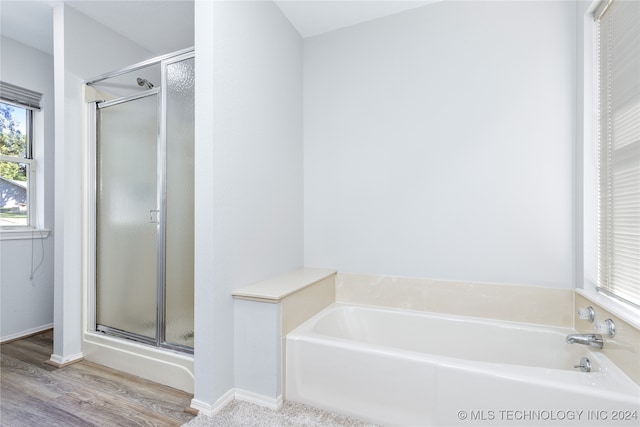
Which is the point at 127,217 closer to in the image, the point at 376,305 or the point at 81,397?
the point at 81,397

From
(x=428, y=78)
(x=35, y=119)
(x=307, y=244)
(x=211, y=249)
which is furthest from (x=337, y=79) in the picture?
(x=35, y=119)

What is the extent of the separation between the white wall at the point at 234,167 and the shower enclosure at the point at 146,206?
0.34m

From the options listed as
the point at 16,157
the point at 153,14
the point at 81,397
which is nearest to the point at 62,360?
the point at 81,397

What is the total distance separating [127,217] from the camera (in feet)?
7.31

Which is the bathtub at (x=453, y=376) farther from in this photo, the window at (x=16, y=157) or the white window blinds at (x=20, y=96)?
the white window blinds at (x=20, y=96)

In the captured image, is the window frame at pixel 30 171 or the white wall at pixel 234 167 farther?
the window frame at pixel 30 171

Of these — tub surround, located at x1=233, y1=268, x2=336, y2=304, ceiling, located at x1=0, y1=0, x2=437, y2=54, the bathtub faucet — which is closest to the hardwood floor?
tub surround, located at x1=233, y1=268, x2=336, y2=304

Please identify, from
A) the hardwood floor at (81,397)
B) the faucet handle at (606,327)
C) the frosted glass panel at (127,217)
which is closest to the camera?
the faucet handle at (606,327)

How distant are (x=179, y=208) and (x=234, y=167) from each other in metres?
0.51

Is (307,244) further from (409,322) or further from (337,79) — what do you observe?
(337,79)

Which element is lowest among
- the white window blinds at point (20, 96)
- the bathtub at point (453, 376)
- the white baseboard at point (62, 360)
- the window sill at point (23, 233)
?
the white baseboard at point (62, 360)

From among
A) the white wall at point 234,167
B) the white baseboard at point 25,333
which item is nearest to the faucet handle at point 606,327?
the white wall at point 234,167

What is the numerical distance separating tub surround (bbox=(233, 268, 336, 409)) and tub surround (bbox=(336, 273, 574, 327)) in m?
0.66

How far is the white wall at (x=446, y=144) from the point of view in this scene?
1.90m
